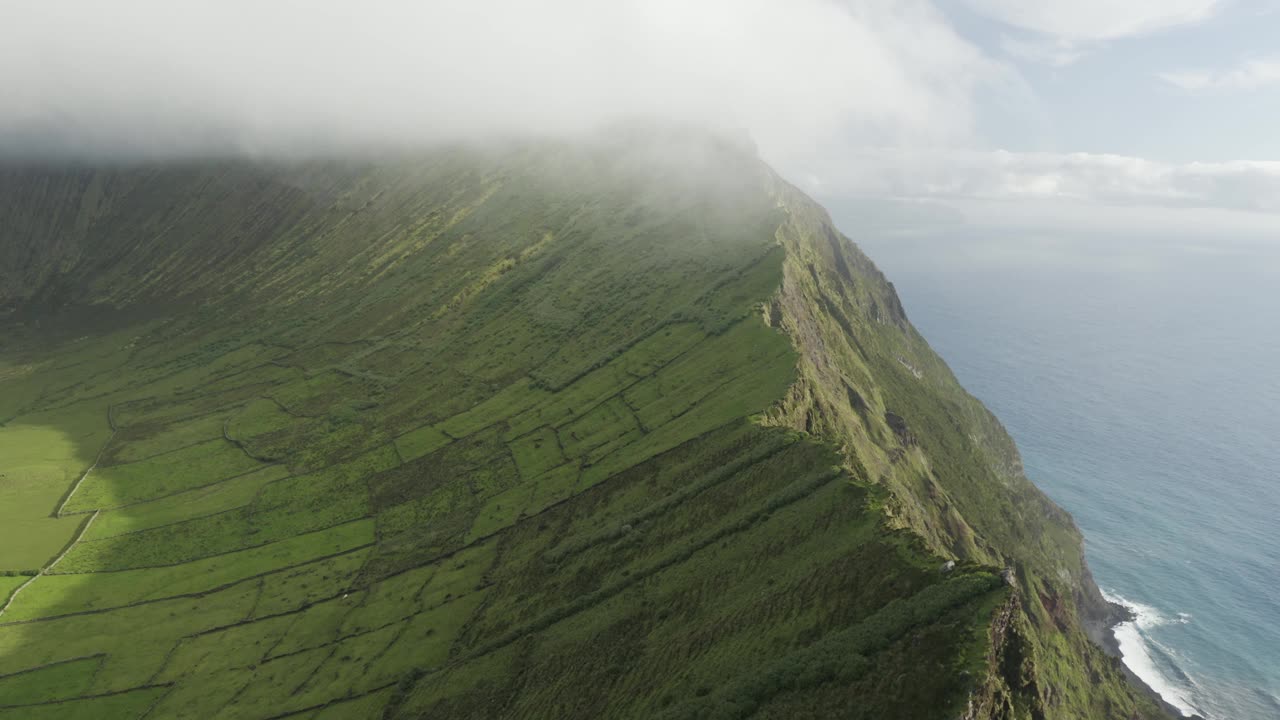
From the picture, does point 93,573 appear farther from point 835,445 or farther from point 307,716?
point 835,445

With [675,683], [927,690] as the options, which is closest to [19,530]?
[675,683]

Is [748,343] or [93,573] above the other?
[748,343]

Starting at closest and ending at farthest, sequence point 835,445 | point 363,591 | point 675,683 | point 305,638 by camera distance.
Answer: point 675,683, point 835,445, point 305,638, point 363,591

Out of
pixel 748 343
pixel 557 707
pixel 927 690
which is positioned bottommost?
pixel 557 707

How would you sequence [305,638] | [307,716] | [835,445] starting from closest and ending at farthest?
[307,716], [835,445], [305,638]

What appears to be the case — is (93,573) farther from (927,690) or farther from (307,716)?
(927,690)

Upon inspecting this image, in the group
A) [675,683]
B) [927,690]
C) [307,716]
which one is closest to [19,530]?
[307,716]

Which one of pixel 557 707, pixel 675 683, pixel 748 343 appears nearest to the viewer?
pixel 675 683

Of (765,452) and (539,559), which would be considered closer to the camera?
(765,452)

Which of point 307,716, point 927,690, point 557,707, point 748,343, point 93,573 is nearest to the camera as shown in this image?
point 927,690

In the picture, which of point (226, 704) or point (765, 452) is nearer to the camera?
point (226, 704)
